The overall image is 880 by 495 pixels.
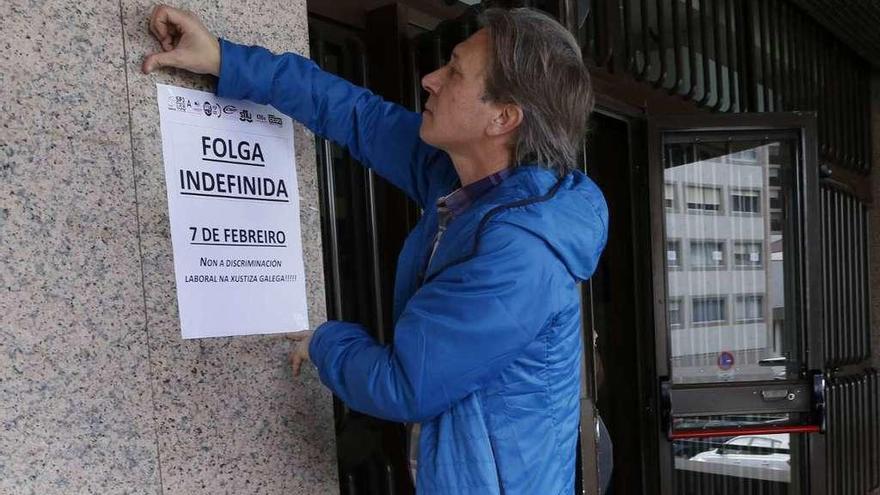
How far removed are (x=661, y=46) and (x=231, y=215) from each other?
2505 millimetres

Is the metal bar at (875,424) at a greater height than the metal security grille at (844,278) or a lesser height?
lesser

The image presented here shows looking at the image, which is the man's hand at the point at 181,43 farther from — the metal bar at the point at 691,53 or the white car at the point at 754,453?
the white car at the point at 754,453

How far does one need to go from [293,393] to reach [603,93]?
1.98 m

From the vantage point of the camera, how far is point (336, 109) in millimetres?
1531

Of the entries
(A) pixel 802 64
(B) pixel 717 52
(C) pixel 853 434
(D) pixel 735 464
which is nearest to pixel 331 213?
(B) pixel 717 52

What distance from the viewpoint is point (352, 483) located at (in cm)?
207

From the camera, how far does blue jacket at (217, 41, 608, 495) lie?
116 centimetres

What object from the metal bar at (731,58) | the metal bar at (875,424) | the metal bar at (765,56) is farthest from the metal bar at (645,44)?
the metal bar at (875,424)

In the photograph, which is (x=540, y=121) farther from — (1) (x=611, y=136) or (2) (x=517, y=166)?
(1) (x=611, y=136)

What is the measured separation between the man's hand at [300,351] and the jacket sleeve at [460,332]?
211 millimetres

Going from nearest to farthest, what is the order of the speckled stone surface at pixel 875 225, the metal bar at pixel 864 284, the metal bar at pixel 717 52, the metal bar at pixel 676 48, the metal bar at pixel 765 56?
the metal bar at pixel 676 48
the metal bar at pixel 717 52
the metal bar at pixel 765 56
the metal bar at pixel 864 284
the speckled stone surface at pixel 875 225

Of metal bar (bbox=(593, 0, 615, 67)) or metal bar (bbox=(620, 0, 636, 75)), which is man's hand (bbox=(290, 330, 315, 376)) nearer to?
metal bar (bbox=(593, 0, 615, 67))

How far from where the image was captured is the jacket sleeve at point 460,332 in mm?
1153

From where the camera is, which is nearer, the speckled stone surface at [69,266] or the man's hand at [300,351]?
the speckled stone surface at [69,266]
